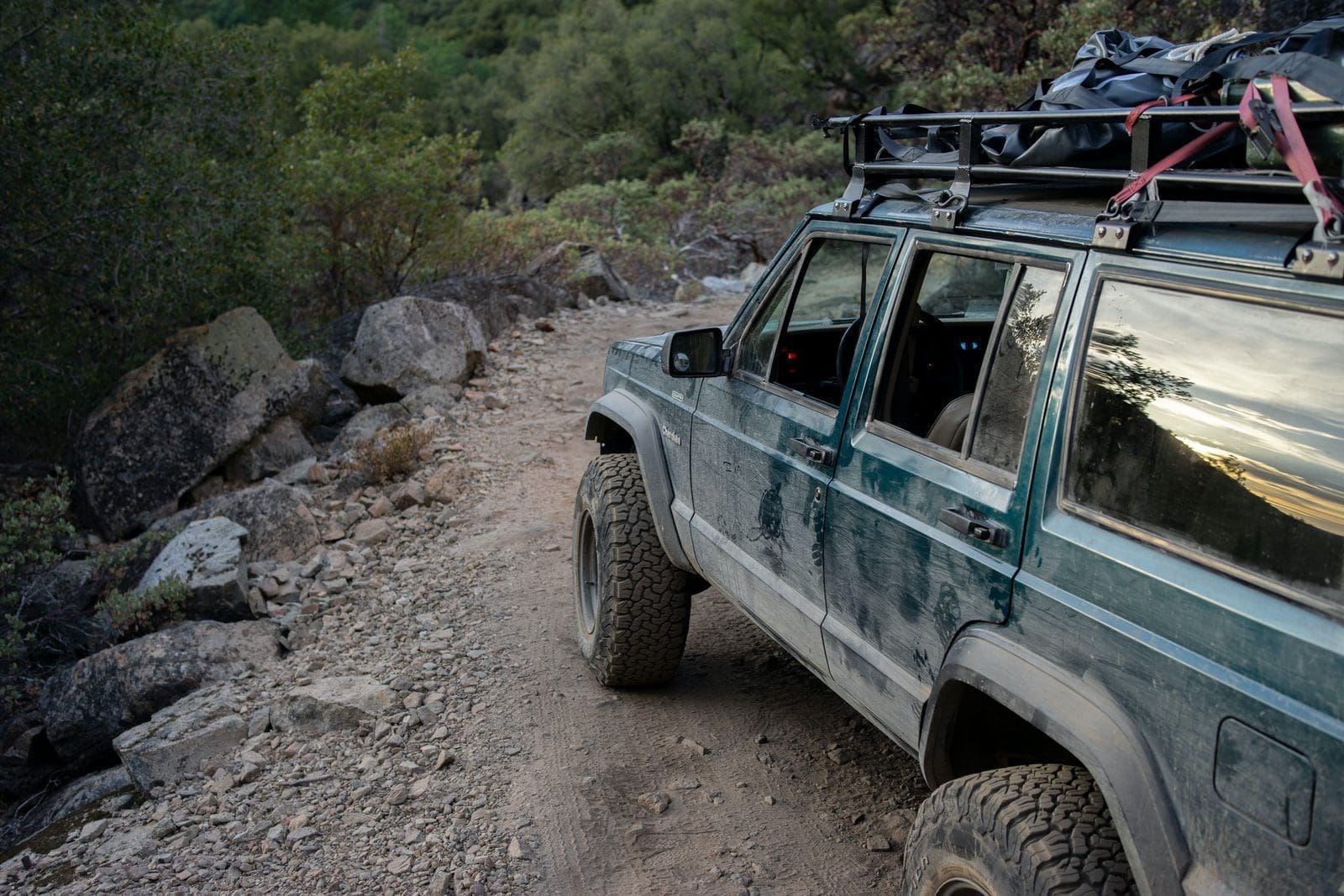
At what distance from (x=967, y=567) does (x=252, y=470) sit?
28.3ft

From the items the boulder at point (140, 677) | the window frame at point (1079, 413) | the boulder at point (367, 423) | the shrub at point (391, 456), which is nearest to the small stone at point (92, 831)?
the boulder at point (140, 677)

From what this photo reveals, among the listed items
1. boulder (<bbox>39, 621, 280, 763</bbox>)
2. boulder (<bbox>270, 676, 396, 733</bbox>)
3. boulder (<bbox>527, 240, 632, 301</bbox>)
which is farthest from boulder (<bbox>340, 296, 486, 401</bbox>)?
boulder (<bbox>270, 676, 396, 733</bbox>)

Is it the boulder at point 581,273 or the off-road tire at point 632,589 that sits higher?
the off-road tire at point 632,589

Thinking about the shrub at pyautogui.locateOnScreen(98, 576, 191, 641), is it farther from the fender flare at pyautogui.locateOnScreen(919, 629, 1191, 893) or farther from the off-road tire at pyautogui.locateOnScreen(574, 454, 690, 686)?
the fender flare at pyautogui.locateOnScreen(919, 629, 1191, 893)

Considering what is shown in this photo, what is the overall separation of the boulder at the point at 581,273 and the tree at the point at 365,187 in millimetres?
1181

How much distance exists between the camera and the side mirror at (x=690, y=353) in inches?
142

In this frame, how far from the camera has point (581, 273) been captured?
44.9ft

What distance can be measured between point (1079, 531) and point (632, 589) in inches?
93.5

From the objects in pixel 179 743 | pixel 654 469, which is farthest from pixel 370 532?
pixel 654 469

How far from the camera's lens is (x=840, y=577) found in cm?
289

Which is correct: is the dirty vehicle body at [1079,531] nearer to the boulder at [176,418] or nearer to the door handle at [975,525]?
the door handle at [975,525]

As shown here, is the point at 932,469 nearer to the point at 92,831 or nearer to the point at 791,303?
the point at 791,303

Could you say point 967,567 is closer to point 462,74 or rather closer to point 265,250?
point 265,250

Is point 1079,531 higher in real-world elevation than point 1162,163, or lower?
lower
